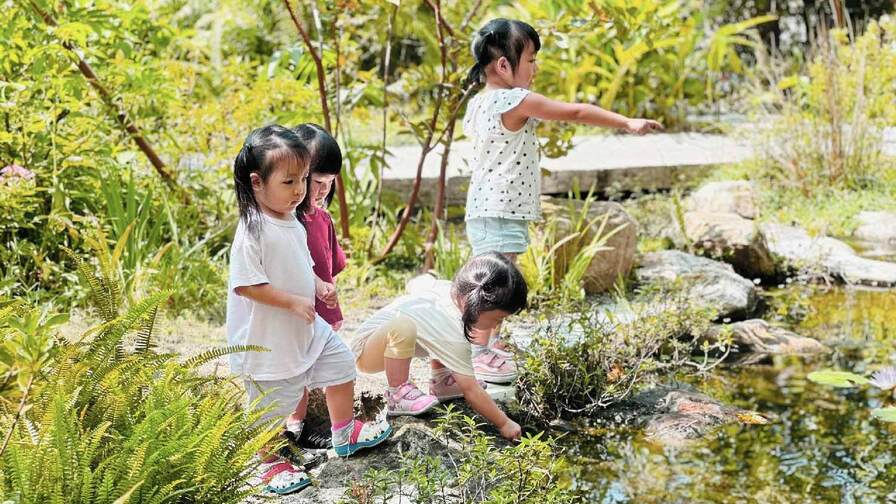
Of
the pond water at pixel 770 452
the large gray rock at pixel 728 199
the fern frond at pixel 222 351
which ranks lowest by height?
the pond water at pixel 770 452

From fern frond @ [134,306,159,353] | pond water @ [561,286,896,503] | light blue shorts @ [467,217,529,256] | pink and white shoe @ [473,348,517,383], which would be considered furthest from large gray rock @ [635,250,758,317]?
fern frond @ [134,306,159,353]

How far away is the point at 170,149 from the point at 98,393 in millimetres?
3213

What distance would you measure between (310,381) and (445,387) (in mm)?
693

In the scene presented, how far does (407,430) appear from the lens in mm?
3264

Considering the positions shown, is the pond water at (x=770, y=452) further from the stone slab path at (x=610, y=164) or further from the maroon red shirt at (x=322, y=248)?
the stone slab path at (x=610, y=164)

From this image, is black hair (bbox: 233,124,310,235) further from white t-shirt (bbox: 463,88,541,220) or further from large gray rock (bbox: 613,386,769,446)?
large gray rock (bbox: 613,386,769,446)

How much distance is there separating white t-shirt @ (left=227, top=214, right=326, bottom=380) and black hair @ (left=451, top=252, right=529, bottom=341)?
20.0 inches

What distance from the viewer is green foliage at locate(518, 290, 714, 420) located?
364 cm

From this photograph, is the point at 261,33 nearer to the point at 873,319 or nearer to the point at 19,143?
the point at 19,143

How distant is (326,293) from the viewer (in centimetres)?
308

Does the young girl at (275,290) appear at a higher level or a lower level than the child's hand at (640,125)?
lower

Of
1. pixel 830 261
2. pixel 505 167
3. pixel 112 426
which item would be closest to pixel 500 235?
pixel 505 167

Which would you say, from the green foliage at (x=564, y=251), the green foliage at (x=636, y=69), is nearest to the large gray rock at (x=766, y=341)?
the green foliage at (x=564, y=251)

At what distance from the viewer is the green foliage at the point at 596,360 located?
364 centimetres
